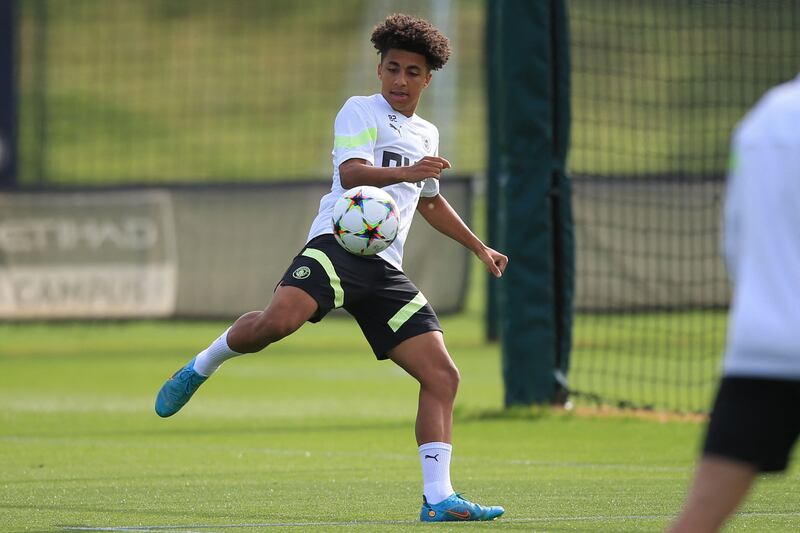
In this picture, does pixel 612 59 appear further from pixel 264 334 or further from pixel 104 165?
pixel 264 334

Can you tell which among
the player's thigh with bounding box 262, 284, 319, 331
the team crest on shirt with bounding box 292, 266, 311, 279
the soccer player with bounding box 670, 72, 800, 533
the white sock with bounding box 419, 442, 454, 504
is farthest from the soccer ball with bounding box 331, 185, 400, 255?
the soccer player with bounding box 670, 72, 800, 533

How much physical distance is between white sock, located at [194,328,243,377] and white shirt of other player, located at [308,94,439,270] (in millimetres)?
672

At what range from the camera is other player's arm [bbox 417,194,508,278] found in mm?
7609

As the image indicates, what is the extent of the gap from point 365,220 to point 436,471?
46.0 inches

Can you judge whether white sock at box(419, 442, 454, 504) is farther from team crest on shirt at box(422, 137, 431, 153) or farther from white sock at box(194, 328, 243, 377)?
team crest on shirt at box(422, 137, 431, 153)

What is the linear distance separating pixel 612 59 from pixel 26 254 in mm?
26075

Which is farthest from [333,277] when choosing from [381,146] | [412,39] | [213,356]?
[412,39]

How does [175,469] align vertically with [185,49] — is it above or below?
below

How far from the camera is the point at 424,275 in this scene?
61.9ft

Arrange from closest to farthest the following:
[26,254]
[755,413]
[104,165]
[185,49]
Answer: [755,413], [26,254], [104,165], [185,49]

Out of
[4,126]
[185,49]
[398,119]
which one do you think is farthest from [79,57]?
[398,119]

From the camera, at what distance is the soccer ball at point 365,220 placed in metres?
7.05

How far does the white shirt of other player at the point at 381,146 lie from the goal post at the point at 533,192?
4916 mm

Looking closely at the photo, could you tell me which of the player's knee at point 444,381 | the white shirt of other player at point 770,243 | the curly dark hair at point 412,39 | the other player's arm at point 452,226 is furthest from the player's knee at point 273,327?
the white shirt of other player at point 770,243
